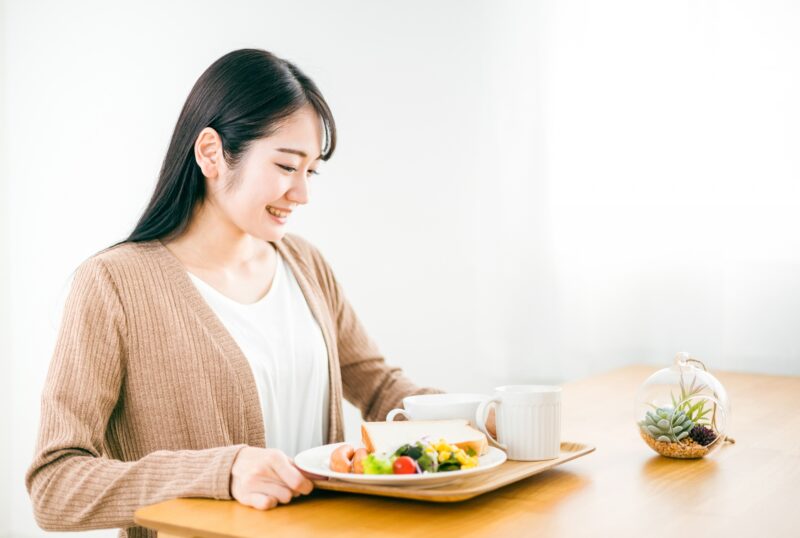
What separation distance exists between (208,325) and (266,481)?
41cm

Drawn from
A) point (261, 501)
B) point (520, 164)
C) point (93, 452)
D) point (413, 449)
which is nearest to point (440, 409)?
point (413, 449)

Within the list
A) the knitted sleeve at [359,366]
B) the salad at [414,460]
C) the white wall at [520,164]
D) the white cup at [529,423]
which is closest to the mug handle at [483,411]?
the white cup at [529,423]

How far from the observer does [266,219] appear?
1.49 metres

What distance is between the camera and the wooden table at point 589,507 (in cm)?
92

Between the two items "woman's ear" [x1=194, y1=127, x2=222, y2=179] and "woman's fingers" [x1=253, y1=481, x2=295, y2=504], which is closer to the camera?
"woman's fingers" [x1=253, y1=481, x2=295, y2=504]

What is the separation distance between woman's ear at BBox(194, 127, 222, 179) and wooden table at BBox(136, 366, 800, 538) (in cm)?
62

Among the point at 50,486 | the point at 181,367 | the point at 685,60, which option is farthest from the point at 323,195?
the point at 50,486

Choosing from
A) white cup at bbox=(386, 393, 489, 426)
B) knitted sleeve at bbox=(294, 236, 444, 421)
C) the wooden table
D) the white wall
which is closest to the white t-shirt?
knitted sleeve at bbox=(294, 236, 444, 421)

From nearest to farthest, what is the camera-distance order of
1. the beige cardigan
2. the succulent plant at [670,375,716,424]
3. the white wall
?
the beige cardigan → the succulent plant at [670,375,716,424] → the white wall

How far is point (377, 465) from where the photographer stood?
1011 millimetres

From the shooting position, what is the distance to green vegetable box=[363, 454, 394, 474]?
1008mm

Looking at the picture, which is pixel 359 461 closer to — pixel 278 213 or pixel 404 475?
pixel 404 475

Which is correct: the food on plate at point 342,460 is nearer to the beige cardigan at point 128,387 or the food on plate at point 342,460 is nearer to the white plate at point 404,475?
the white plate at point 404,475

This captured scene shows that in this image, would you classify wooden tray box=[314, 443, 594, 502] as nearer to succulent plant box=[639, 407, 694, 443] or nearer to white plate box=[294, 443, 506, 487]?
white plate box=[294, 443, 506, 487]
